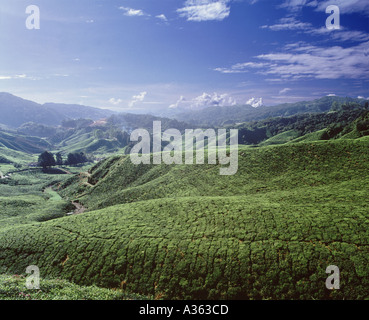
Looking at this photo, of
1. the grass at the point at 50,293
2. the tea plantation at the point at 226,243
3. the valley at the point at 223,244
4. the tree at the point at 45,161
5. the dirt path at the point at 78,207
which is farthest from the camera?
the tree at the point at 45,161

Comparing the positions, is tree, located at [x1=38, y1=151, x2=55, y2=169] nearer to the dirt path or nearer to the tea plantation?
the dirt path

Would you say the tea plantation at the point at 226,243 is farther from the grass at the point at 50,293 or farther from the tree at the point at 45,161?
the tree at the point at 45,161

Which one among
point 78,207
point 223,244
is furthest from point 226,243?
point 78,207

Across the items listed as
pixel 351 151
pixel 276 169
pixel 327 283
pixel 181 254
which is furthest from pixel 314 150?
pixel 181 254

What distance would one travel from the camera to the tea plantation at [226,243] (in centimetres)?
2238

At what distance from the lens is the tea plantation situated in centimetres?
2238

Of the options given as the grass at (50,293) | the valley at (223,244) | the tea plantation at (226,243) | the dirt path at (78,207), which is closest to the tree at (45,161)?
the dirt path at (78,207)

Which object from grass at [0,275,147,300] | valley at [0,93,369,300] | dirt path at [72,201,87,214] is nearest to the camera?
grass at [0,275,147,300]

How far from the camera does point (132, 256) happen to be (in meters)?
27.7

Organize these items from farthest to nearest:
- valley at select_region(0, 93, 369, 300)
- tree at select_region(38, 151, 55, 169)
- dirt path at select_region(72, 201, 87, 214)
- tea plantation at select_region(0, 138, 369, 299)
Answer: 1. tree at select_region(38, 151, 55, 169)
2. dirt path at select_region(72, 201, 87, 214)
3. tea plantation at select_region(0, 138, 369, 299)
4. valley at select_region(0, 93, 369, 300)

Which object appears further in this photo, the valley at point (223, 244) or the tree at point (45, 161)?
the tree at point (45, 161)

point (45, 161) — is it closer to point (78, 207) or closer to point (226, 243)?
point (78, 207)

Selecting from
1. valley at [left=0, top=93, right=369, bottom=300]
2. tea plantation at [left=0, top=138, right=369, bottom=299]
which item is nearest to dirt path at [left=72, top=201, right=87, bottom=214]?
valley at [left=0, top=93, right=369, bottom=300]

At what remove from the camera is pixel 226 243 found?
27.1m
